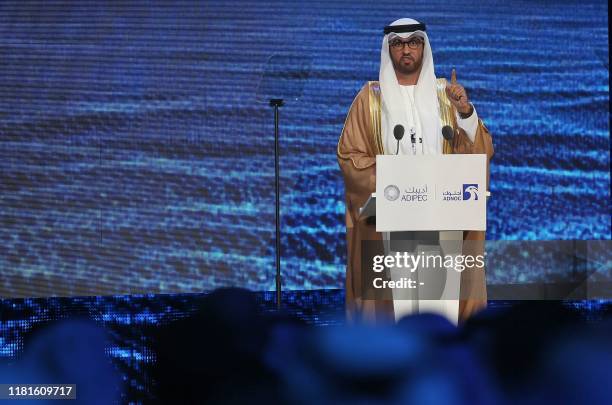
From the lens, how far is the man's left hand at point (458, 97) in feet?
14.3

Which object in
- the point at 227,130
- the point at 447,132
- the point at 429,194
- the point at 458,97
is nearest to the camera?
the point at 429,194

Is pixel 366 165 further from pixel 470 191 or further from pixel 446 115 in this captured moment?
pixel 470 191

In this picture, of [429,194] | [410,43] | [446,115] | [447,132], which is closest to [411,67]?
[410,43]

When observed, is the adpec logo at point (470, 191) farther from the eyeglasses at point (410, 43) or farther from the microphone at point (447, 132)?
the eyeglasses at point (410, 43)

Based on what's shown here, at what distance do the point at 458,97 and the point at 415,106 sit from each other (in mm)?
237

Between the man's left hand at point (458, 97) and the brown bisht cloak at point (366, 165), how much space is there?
0.11 m

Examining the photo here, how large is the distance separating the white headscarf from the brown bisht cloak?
4 centimetres

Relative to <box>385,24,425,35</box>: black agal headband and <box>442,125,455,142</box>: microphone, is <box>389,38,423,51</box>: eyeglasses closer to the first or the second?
<box>385,24,425,35</box>: black agal headband

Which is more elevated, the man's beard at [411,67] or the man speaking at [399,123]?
the man's beard at [411,67]

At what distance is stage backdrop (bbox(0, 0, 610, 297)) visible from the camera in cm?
659

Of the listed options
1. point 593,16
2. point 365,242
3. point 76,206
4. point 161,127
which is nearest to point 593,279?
point 593,16

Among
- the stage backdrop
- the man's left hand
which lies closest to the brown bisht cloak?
the man's left hand

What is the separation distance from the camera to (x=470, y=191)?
4.11 meters

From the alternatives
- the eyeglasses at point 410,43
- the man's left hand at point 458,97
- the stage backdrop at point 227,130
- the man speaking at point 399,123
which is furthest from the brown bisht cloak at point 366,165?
the stage backdrop at point 227,130
